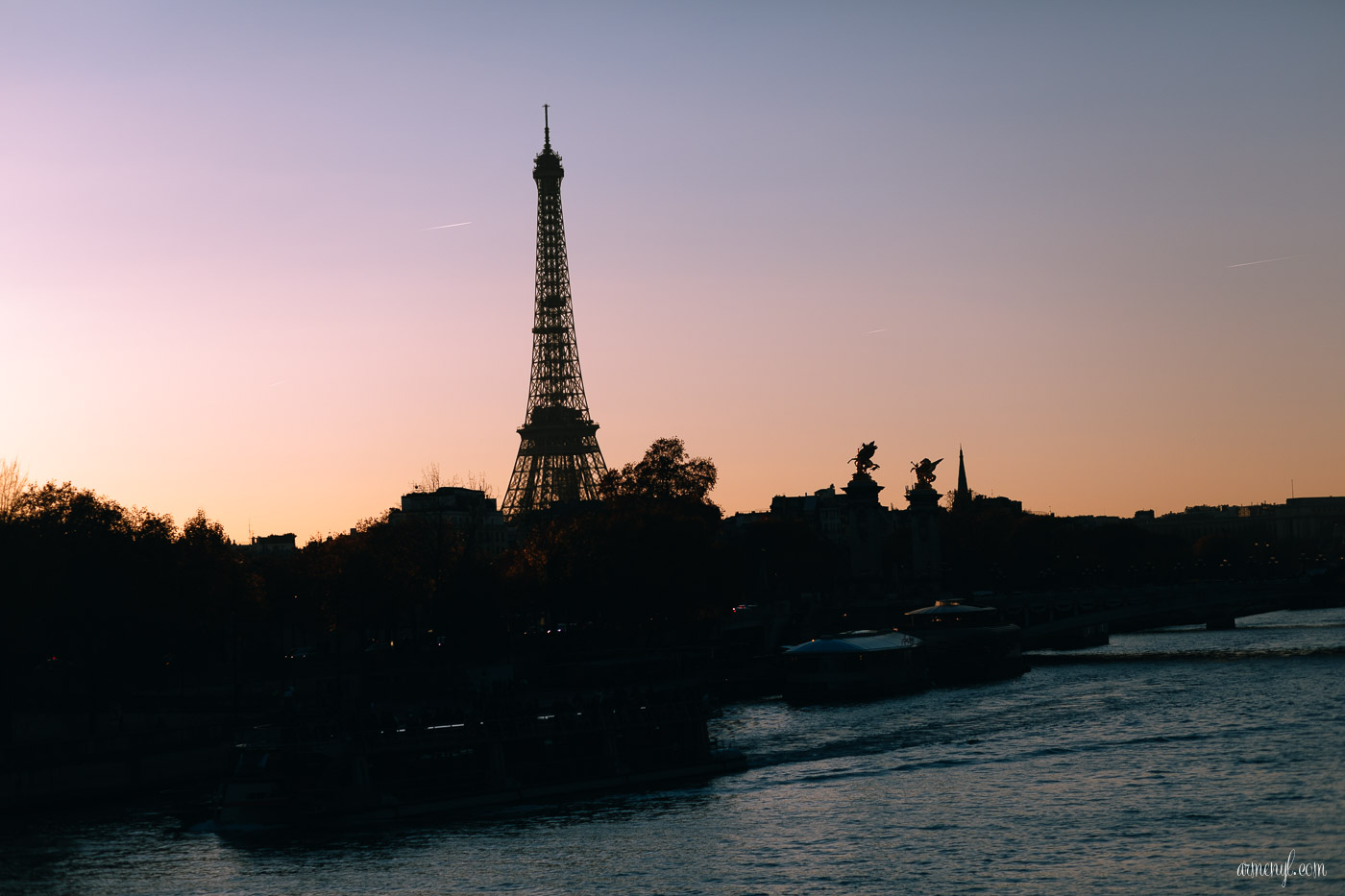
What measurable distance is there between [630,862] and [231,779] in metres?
11.8

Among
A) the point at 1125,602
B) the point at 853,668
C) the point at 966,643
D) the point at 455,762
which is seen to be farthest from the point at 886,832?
the point at 1125,602

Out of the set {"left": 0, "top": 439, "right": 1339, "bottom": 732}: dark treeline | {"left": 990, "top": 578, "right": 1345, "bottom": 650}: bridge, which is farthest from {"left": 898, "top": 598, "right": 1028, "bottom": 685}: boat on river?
{"left": 0, "top": 439, "right": 1339, "bottom": 732}: dark treeline

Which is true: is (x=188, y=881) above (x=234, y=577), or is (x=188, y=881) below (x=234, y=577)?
below

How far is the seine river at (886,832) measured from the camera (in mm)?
35406

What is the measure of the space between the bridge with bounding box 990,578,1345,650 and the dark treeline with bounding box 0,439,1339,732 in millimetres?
10874

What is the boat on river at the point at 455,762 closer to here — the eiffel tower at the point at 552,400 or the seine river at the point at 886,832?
the seine river at the point at 886,832

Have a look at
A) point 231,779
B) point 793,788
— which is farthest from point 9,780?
point 793,788

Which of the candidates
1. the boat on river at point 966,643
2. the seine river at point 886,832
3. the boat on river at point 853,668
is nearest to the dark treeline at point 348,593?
the boat on river at point 966,643

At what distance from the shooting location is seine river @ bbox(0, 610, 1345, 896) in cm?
3541

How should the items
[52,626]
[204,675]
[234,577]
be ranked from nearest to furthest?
[52,626] < [204,675] < [234,577]

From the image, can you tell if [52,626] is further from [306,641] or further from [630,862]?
[306,641]

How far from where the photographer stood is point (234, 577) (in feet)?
253

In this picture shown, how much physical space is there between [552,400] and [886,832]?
92.4m

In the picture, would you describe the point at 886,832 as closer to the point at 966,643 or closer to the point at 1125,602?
the point at 966,643
